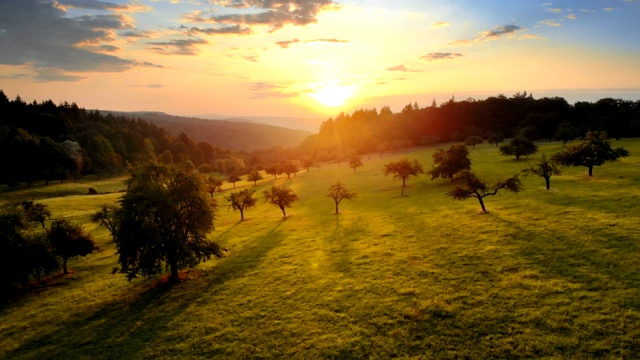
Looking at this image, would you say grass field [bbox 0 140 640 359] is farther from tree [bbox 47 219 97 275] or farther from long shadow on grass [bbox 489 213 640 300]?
tree [bbox 47 219 97 275]

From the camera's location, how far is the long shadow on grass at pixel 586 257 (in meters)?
24.9

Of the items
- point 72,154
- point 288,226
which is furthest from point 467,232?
point 72,154

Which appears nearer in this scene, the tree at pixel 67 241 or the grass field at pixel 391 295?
the grass field at pixel 391 295

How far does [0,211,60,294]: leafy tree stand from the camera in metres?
34.2

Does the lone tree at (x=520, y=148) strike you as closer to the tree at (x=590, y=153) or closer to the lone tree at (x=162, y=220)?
the tree at (x=590, y=153)

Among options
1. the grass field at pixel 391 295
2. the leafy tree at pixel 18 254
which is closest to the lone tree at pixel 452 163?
the grass field at pixel 391 295

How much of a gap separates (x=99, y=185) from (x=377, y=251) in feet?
413

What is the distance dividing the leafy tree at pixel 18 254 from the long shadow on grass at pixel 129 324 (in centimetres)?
669

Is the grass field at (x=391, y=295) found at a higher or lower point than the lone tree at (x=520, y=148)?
lower

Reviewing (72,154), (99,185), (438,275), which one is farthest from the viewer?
(72,154)

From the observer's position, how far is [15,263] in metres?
34.6

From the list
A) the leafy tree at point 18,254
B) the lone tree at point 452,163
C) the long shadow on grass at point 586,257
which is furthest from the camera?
the lone tree at point 452,163

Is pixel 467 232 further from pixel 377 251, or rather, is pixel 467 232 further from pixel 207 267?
pixel 207 267

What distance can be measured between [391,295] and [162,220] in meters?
Result: 24.3
